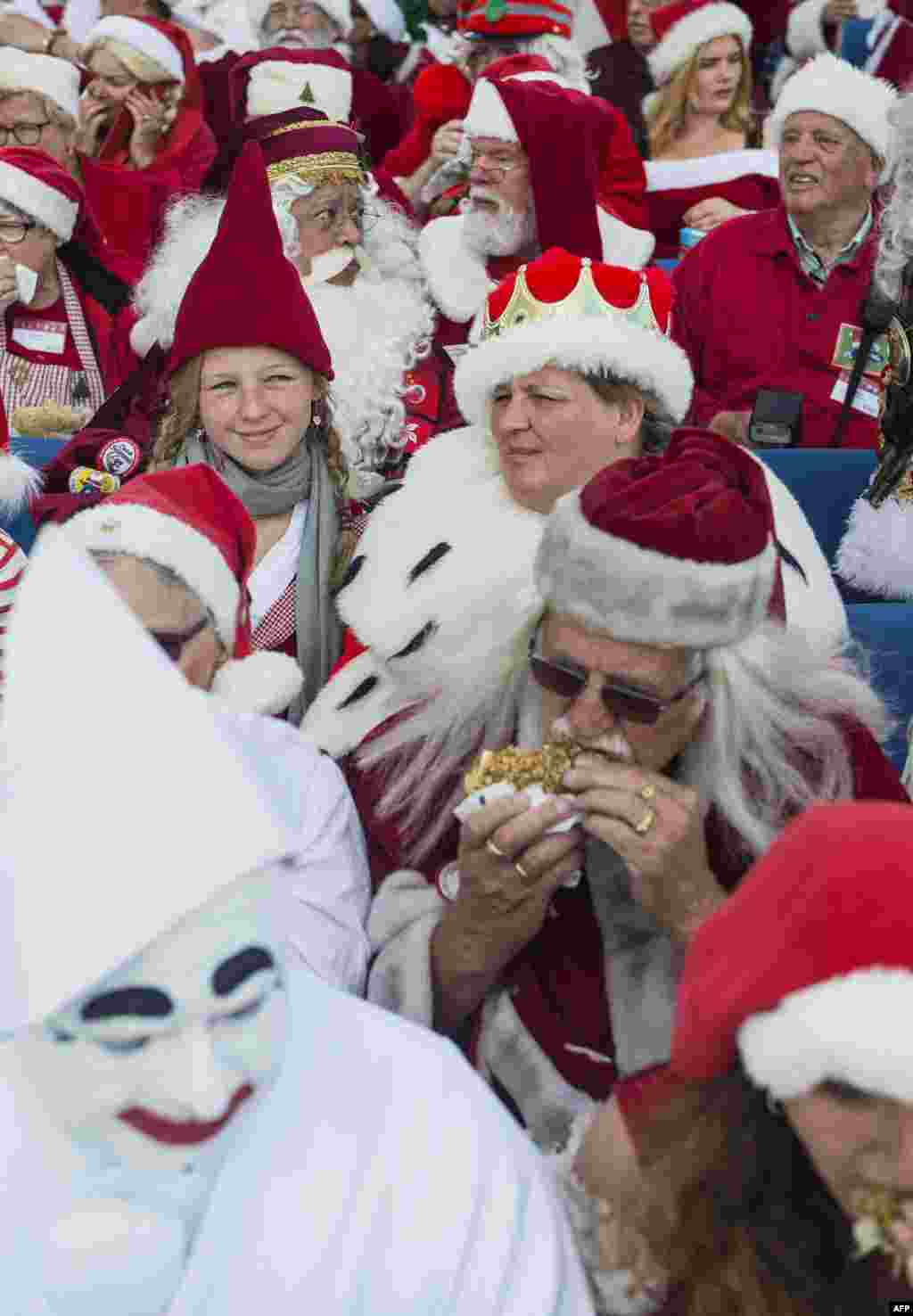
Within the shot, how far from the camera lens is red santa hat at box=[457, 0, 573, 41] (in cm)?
669

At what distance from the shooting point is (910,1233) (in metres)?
1.64

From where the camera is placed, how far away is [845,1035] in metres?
1.60

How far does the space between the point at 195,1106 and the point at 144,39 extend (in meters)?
5.97

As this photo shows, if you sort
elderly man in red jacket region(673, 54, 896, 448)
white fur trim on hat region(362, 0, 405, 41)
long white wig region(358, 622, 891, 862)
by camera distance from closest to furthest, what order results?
long white wig region(358, 622, 891, 862) < elderly man in red jacket region(673, 54, 896, 448) < white fur trim on hat region(362, 0, 405, 41)

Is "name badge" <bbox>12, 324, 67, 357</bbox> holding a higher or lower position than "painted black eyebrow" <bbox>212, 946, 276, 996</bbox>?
lower

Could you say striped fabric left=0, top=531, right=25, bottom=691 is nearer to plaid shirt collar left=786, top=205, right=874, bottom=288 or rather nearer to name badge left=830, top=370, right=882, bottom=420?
name badge left=830, top=370, right=882, bottom=420

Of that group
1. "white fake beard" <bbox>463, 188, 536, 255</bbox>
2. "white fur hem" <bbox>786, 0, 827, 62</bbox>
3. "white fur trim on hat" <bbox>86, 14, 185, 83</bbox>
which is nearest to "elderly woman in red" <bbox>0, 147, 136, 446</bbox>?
"white fake beard" <bbox>463, 188, 536, 255</bbox>

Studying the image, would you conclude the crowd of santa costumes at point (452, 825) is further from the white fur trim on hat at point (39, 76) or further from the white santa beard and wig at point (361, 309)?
the white fur trim on hat at point (39, 76)

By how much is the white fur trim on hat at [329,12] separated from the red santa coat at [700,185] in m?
1.83

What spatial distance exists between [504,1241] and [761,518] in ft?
3.19

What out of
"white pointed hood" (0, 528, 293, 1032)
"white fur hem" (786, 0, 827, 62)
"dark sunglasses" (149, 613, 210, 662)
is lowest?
"white fur hem" (786, 0, 827, 62)

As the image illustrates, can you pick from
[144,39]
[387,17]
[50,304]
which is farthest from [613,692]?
[387,17]

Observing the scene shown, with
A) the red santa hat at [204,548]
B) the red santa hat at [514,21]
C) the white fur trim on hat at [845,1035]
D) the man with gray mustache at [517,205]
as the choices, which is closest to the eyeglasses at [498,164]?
the man with gray mustache at [517,205]

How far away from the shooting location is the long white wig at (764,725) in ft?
7.77
